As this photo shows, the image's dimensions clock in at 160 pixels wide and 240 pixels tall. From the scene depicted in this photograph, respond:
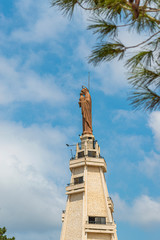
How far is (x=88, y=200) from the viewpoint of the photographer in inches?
1300

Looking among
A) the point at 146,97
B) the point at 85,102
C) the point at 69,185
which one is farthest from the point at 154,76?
the point at 85,102

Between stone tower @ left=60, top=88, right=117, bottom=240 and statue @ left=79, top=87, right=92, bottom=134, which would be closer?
stone tower @ left=60, top=88, right=117, bottom=240

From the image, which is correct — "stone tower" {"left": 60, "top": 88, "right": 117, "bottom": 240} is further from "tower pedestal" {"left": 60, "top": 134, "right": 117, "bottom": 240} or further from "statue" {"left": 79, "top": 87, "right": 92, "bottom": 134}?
"statue" {"left": 79, "top": 87, "right": 92, "bottom": 134}

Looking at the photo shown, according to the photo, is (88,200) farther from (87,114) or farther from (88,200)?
(87,114)

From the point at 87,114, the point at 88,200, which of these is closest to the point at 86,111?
the point at 87,114

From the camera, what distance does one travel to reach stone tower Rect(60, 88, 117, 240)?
31.3 meters

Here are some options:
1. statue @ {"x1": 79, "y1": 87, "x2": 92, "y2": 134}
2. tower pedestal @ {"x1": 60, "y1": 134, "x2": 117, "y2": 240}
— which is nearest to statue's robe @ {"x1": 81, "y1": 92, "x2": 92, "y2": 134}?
statue @ {"x1": 79, "y1": 87, "x2": 92, "y2": 134}

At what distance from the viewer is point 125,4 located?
9.86 meters

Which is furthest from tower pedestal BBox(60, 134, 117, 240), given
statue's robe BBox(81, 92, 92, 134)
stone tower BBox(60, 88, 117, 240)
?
statue's robe BBox(81, 92, 92, 134)

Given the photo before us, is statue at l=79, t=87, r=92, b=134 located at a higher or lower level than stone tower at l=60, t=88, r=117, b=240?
higher

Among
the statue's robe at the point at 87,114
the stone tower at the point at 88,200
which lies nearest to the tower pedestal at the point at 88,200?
the stone tower at the point at 88,200

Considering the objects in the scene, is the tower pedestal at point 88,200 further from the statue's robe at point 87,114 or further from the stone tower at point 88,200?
the statue's robe at point 87,114

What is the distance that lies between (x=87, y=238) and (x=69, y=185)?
6327mm

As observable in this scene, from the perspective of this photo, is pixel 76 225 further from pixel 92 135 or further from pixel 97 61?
pixel 97 61
